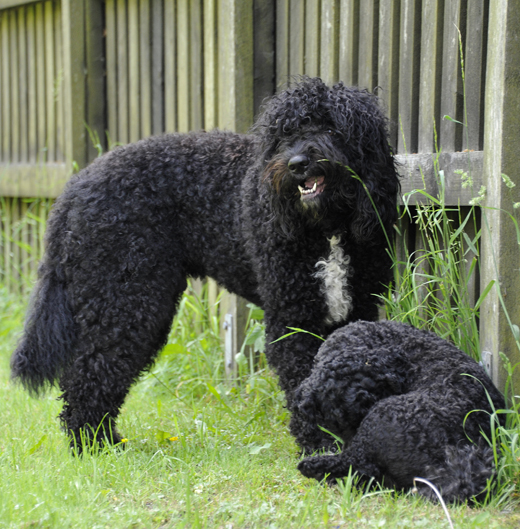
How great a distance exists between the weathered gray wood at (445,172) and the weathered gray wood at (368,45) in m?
0.58

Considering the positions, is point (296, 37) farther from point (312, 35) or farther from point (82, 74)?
point (82, 74)

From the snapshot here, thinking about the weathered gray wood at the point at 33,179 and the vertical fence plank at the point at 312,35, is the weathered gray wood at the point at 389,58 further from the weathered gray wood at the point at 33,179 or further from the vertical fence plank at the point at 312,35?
the weathered gray wood at the point at 33,179

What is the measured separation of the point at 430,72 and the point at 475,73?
0.28m

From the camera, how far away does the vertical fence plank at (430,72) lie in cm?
323

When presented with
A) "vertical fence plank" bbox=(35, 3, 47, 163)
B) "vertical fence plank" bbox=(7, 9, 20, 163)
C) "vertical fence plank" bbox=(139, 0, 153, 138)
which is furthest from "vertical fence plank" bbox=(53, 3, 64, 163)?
"vertical fence plank" bbox=(139, 0, 153, 138)

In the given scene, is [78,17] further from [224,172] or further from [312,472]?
[312,472]

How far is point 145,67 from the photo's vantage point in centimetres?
549

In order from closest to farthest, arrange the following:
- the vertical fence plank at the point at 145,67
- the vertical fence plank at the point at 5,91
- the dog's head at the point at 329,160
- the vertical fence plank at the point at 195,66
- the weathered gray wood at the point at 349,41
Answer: the dog's head at the point at 329,160 → the weathered gray wood at the point at 349,41 → the vertical fence plank at the point at 195,66 → the vertical fence plank at the point at 145,67 → the vertical fence plank at the point at 5,91

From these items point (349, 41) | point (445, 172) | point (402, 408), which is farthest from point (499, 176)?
point (349, 41)

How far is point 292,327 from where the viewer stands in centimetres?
312

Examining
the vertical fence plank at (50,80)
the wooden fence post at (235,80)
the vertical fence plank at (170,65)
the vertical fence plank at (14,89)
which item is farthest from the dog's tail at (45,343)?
the vertical fence plank at (14,89)

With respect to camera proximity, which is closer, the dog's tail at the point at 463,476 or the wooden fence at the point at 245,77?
the dog's tail at the point at 463,476

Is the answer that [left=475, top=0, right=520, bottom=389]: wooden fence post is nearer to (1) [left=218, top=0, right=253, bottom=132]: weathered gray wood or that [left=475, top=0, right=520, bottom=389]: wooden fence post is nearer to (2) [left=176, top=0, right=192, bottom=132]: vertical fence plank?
(1) [left=218, top=0, right=253, bottom=132]: weathered gray wood

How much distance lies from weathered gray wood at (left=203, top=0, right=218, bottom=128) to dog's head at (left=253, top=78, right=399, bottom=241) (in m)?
1.71
